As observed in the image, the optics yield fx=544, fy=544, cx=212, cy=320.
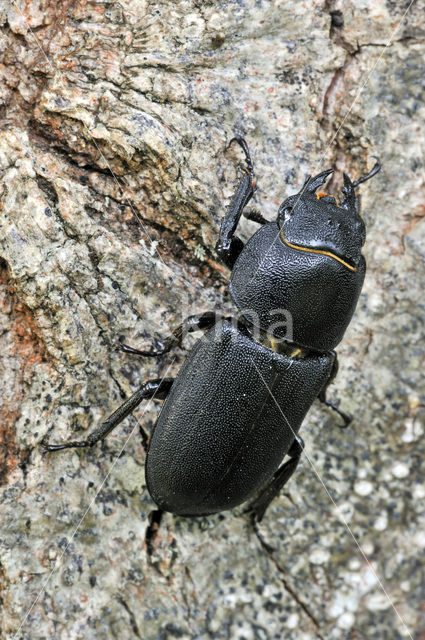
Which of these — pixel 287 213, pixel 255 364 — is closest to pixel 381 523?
pixel 255 364

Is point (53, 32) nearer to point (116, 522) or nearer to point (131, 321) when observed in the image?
point (131, 321)

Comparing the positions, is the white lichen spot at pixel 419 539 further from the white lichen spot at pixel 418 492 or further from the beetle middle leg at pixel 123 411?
the beetle middle leg at pixel 123 411

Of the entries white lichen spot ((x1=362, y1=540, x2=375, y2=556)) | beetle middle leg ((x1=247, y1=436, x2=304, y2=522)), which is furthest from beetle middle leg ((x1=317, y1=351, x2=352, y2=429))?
white lichen spot ((x1=362, y1=540, x2=375, y2=556))

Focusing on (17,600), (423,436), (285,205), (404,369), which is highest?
(285,205)

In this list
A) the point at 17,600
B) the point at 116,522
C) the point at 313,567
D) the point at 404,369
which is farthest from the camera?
the point at 404,369

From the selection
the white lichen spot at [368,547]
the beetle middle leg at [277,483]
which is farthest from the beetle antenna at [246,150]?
the white lichen spot at [368,547]

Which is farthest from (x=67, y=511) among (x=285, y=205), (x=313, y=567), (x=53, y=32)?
(x=53, y=32)

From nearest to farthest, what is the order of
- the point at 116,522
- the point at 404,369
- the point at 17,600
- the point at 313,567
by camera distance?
1. the point at 17,600
2. the point at 116,522
3. the point at 313,567
4. the point at 404,369
